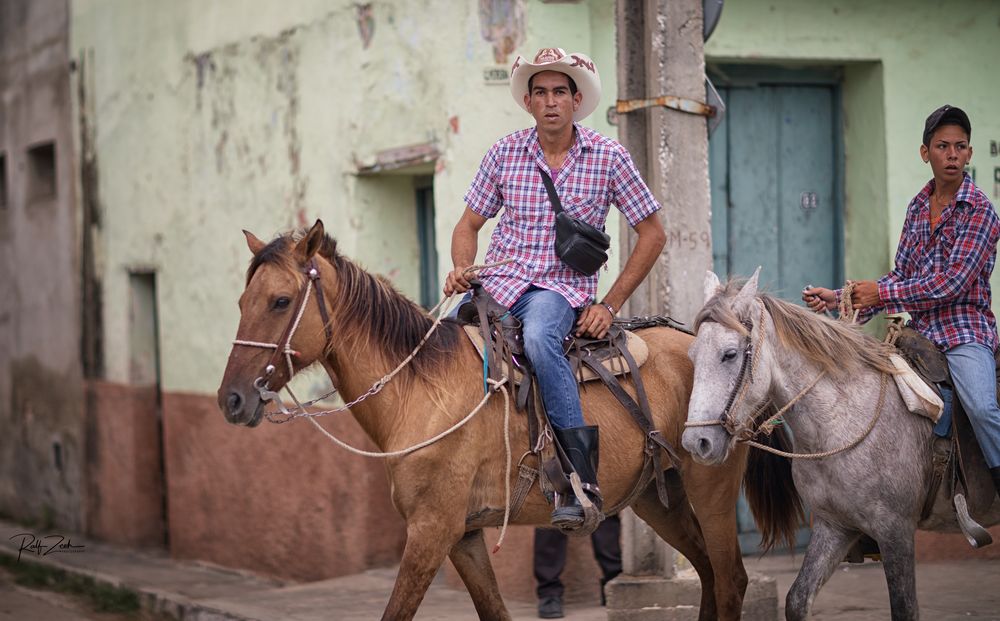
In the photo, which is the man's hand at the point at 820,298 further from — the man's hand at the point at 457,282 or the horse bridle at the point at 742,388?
the man's hand at the point at 457,282

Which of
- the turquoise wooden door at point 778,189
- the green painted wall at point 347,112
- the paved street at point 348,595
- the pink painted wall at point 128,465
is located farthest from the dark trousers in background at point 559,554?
the pink painted wall at point 128,465

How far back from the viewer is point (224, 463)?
1070 centimetres

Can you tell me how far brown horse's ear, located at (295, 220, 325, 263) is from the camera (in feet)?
16.1

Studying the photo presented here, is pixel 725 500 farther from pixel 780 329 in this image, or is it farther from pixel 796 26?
pixel 796 26

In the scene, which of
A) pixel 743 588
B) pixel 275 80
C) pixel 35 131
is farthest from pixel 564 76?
pixel 35 131

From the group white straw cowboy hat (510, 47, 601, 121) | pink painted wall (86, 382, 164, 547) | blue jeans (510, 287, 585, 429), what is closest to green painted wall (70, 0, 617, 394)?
pink painted wall (86, 382, 164, 547)

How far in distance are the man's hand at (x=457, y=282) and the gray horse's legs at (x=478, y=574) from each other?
1.06 metres

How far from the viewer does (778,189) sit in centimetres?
862

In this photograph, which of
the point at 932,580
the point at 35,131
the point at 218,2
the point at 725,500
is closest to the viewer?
the point at 725,500

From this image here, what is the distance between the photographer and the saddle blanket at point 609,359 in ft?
17.1

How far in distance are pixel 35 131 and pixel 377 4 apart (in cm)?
675

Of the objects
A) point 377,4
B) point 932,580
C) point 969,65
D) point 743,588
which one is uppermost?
point 377,4

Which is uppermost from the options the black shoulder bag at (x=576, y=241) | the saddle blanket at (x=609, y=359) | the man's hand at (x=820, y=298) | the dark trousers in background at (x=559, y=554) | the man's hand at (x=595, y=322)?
the black shoulder bag at (x=576, y=241)

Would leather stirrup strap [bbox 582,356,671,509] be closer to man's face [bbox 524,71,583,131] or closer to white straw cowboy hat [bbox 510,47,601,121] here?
man's face [bbox 524,71,583,131]
